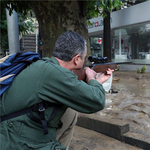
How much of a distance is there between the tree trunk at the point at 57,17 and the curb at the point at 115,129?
1473 millimetres

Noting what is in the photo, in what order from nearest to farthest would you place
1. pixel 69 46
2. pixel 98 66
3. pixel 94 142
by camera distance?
pixel 69 46 → pixel 98 66 → pixel 94 142

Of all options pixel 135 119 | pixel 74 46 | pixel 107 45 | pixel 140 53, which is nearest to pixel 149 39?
pixel 140 53

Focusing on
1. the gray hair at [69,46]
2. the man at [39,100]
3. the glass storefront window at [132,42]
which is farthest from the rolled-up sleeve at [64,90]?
the glass storefront window at [132,42]

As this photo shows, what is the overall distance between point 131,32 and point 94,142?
1197 centimetres

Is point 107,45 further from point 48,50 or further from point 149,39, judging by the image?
point 48,50

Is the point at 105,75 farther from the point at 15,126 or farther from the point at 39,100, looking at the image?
the point at 15,126

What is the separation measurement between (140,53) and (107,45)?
236 centimetres

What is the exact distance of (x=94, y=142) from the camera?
308 cm

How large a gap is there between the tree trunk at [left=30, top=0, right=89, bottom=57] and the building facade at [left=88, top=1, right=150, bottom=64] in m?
7.57

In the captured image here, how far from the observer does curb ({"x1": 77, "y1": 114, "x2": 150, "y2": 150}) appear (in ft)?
9.44

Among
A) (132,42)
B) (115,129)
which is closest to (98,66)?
(115,129)

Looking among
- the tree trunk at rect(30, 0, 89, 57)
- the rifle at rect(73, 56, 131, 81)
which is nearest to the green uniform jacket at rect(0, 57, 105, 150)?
the rifle at rect(73, 56, 131, 81)

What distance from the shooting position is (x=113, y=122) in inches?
130

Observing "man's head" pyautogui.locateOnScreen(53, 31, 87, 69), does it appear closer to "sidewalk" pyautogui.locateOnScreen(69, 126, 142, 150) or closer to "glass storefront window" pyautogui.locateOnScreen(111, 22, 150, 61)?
"sidewalk" pyautogui.locateOnScreen(69, 126, 142, 150)
